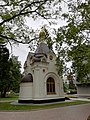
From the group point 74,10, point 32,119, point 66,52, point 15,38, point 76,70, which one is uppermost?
point 74,10

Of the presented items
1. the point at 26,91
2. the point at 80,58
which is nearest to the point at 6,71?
the point at 26,91

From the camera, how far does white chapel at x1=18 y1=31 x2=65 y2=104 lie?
20594 mm

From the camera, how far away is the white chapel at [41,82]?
20.6 metres

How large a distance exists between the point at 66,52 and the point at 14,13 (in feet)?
14.8

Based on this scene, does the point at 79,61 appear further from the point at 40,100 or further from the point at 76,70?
the point at 40,100

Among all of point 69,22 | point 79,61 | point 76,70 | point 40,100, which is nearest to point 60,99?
point 40,100

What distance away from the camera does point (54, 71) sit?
22.6m

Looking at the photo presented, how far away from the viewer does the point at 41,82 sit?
20.8 metres

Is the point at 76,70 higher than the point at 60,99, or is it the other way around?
the point at 76,70

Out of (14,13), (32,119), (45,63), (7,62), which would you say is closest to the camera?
(32,119)

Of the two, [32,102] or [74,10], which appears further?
A: [32,102]

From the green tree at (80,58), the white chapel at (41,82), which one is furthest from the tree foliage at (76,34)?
the white chapel at (41,82)

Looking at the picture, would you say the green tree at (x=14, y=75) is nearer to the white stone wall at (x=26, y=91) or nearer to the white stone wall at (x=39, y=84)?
the white stone wall at (x=26, y=91)

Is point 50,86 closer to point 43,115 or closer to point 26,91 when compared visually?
point 26,91
